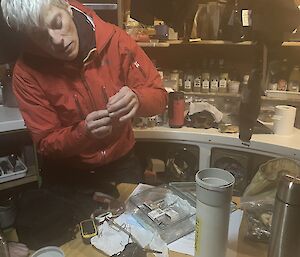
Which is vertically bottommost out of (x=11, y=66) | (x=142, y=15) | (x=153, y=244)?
(x=153, y=244)

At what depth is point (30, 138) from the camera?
0.75 m

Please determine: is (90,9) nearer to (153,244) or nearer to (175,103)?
(175,103)

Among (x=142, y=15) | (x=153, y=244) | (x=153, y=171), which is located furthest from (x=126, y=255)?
(x=142, y=15)

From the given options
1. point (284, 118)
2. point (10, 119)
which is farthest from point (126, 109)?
point (284, 118)

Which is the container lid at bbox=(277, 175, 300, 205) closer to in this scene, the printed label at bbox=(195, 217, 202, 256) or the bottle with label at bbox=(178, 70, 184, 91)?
the printed label at bbox=(195, 217, 202, 256)

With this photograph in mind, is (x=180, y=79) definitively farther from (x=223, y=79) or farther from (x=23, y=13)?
(x=23, y=13)

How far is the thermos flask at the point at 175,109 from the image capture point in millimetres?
986

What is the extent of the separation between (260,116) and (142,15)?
46cm

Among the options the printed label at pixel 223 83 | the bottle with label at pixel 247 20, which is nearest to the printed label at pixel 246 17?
the bottle with label at pixel 247 20

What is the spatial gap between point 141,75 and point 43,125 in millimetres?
253

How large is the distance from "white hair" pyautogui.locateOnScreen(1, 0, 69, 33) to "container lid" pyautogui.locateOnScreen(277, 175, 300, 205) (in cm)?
53

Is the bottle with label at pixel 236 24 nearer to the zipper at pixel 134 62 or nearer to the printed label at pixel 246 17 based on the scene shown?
the printed label at pixel 246 17

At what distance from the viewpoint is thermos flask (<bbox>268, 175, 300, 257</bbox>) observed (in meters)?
0.56

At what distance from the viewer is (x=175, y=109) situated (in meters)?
1.01
